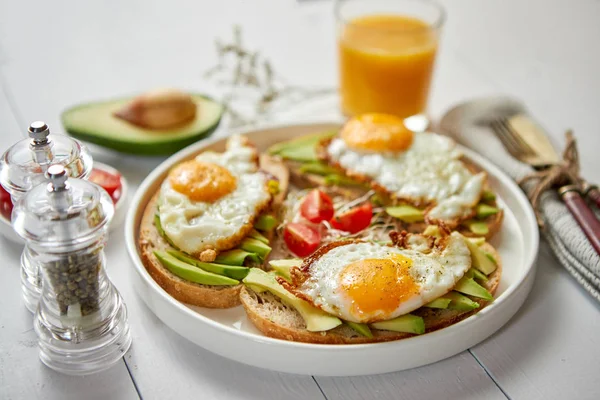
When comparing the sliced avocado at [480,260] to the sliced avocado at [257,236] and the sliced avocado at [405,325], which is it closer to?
the sliced avocado at [405,325]

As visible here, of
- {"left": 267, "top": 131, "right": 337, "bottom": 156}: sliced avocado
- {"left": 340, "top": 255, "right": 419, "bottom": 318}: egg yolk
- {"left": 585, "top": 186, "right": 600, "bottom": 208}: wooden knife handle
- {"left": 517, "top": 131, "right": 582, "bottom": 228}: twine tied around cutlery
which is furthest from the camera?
{"left": 267, "top": 131, "right": 337, "bottom": 156}: sliced avocado

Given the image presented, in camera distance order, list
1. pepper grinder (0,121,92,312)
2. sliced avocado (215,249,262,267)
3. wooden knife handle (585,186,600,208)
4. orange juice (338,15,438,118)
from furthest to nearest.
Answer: orange juice (338,15,438,118) → wooden knife handle (585,186,600,208) → sliced avocado (215,249,262,267) → pepper grinder (0,121,92,312)

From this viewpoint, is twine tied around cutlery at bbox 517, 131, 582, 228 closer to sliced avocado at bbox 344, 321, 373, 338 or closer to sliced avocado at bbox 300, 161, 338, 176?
sliced avocado at bbox 300, 161, 338, 176

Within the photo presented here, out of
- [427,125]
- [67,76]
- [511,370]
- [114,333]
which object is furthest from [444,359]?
[67,76]

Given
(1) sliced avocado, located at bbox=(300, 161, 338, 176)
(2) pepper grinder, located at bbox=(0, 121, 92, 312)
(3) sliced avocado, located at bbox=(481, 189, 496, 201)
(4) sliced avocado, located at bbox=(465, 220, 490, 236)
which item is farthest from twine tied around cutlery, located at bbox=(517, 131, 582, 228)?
(2) pepper grinder, located at bbox=(0, 121, 92, 312)

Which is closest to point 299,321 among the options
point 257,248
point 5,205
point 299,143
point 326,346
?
point 326,346

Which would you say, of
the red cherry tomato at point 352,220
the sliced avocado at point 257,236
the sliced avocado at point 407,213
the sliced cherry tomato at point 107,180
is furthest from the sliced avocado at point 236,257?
the sliced cherry tomato at point 107,180

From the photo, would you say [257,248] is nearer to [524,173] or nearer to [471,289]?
[471,289]
